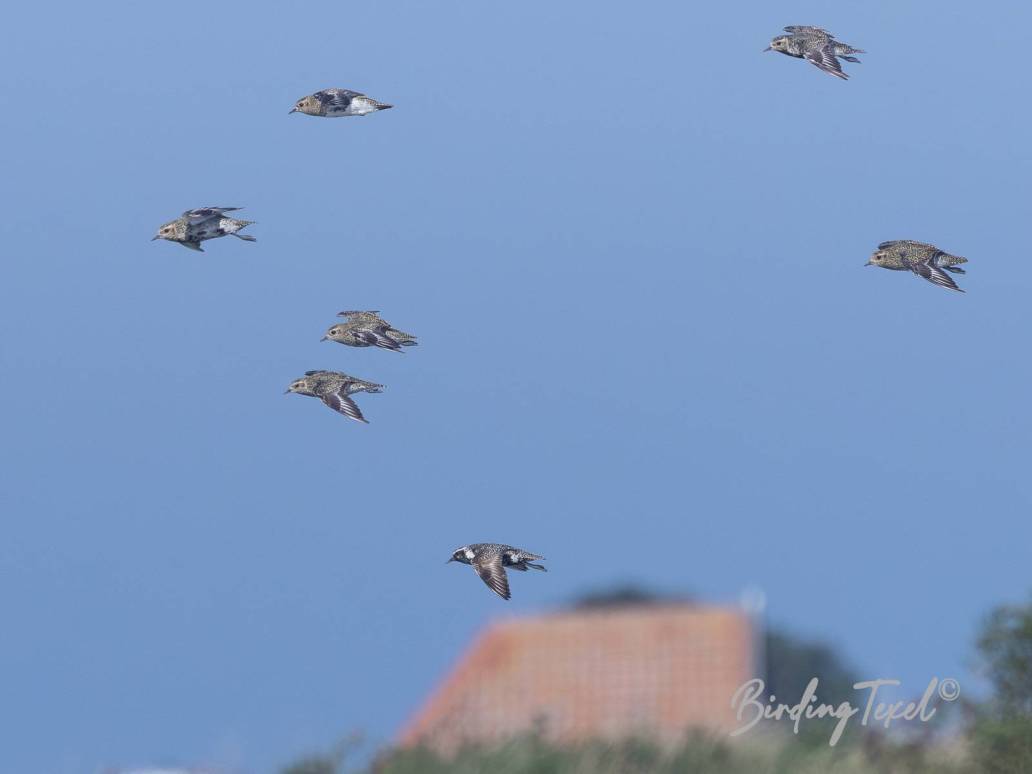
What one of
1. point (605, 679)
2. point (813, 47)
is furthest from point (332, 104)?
point (605, 679)

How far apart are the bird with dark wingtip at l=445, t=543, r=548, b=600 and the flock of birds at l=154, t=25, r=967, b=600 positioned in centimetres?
32

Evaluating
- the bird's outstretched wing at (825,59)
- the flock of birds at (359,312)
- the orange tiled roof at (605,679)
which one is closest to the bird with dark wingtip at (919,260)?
the flock of birds at (359,312)

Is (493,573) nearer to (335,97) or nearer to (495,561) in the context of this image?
(495,561)

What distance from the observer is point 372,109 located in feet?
102

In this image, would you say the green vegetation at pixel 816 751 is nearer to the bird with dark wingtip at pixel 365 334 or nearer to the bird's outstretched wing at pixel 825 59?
the bird with dark wingtip at pixel 365 334

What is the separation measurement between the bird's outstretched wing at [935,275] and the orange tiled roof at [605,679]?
644 cm

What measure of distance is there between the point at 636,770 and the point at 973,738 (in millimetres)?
6781

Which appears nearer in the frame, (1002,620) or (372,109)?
(372,109)

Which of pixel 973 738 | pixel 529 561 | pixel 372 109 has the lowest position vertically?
pixel 973 738

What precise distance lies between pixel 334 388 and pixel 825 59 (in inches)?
318

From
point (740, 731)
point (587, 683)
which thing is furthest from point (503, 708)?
point (740, 731)

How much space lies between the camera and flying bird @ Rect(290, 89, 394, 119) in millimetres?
31484

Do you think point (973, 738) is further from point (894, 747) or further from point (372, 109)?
point (372, 109)
